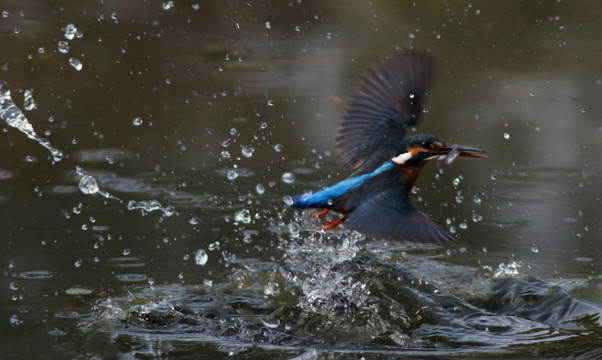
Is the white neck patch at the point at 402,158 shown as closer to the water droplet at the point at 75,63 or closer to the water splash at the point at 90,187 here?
the water splash at the point at 90,187

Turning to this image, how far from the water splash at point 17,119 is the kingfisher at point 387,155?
2248 millimetres

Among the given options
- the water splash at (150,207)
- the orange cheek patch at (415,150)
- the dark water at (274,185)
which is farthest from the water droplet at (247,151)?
the orange cheek patch at (415,150)

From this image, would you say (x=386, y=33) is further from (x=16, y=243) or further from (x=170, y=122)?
(x=16, y=243)

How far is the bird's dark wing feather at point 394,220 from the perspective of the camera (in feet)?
10.9

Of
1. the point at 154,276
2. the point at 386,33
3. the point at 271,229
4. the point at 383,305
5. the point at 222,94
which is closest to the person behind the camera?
the point at 383,305

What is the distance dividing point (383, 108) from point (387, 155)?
0.85 ft

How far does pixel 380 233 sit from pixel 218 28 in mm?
5133

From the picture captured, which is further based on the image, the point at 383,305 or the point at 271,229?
the point at 271,229

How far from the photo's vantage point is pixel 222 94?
6.88 metres

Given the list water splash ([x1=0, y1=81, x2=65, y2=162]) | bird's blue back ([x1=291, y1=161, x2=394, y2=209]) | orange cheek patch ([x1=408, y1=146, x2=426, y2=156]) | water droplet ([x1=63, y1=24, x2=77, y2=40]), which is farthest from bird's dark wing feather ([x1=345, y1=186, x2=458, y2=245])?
water droplet ([x1=63, y1=24, x2=77, y2=40])

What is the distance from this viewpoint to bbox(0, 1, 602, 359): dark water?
3549 millimetres

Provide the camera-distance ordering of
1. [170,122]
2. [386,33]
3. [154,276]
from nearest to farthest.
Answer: [154,276]
[170,122]
[386,33]

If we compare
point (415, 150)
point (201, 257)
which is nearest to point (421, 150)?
point (415, 150)

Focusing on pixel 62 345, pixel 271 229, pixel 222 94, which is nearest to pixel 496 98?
pixel 222 94
